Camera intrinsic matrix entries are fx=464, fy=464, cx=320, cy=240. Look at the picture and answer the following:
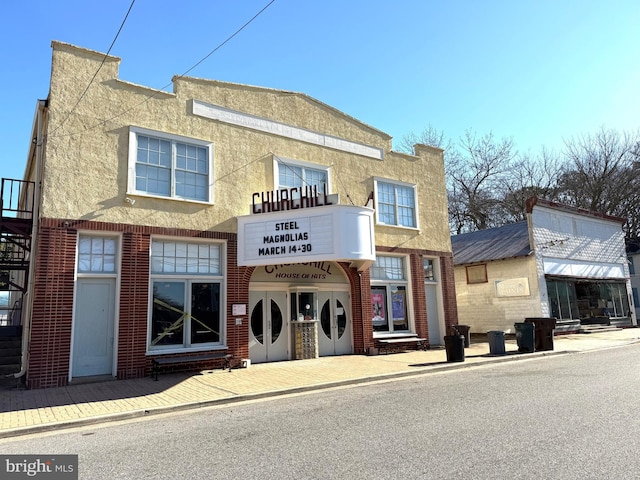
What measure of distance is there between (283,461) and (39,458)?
298cm

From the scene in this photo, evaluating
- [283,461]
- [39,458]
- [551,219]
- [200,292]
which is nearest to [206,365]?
[200,292]

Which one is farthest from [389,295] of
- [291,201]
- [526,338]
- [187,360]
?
[187,360]

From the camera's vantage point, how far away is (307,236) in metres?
12.7

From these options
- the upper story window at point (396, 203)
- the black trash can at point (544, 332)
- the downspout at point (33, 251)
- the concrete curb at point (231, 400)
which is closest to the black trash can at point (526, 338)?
the black trash can at point (544, 332)

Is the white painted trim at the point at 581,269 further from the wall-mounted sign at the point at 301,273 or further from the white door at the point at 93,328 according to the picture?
the white door at the point at 93,328

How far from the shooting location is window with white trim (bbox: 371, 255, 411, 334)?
55.5 feet

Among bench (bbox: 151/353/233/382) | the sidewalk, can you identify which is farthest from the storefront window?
bench (bbox: 151/353/233/382)

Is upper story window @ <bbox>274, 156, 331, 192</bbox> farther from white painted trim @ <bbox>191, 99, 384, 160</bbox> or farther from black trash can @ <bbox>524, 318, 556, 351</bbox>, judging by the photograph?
black trash can @ <bbox>524, 318, 556, 351</bbox>

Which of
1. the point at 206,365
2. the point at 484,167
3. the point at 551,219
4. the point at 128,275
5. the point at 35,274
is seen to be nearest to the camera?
the point at 35,274

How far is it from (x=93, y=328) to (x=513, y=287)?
19.0 m

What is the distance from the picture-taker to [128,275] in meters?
11.7

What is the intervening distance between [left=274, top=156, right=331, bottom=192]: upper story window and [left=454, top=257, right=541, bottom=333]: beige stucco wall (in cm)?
1213

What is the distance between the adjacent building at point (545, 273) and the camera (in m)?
22.7

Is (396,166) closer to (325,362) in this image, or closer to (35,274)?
(325,362)
